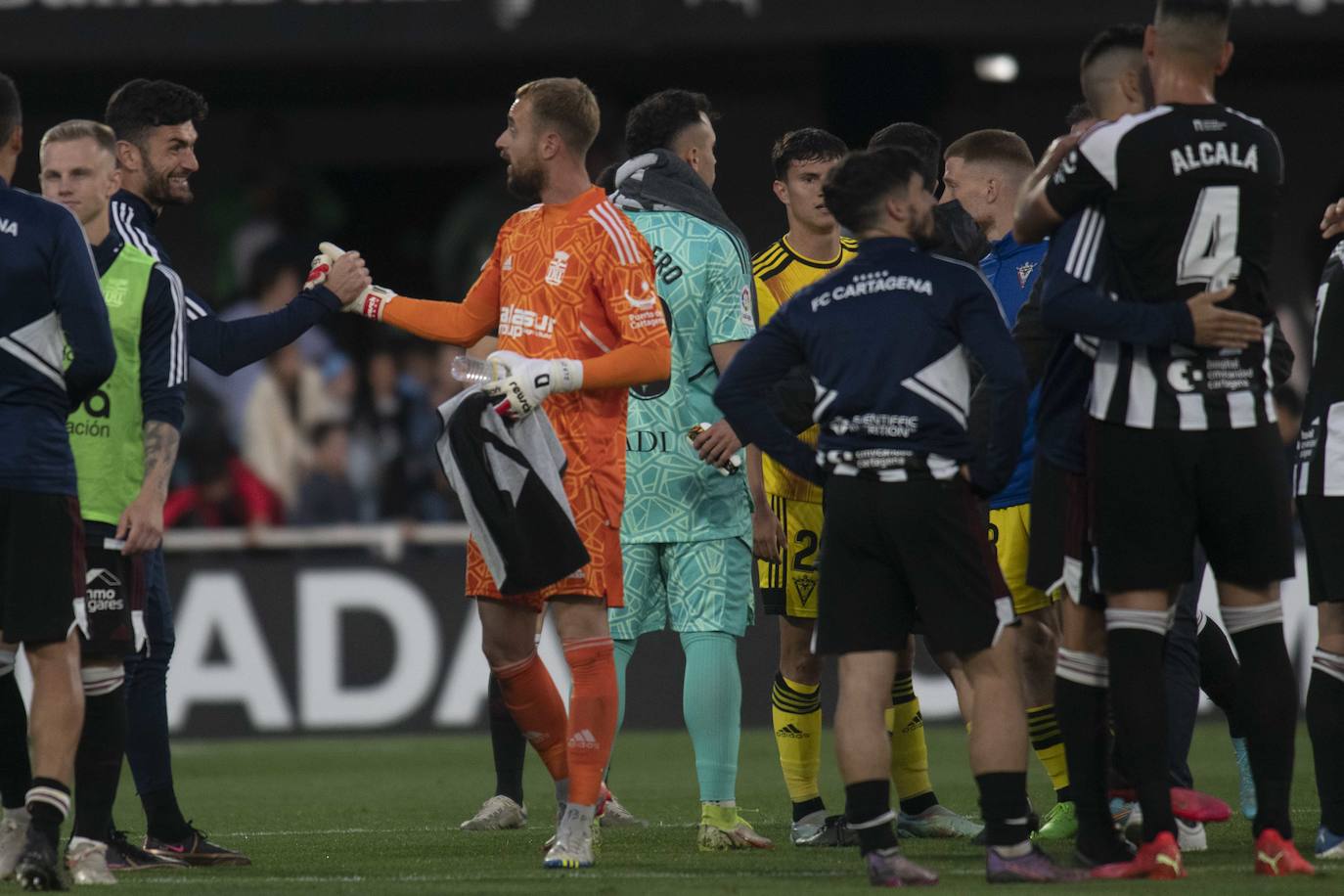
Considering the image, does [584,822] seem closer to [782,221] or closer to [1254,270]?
[1254,270]

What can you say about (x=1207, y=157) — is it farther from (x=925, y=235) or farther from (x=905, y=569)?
(x=905, y=569)

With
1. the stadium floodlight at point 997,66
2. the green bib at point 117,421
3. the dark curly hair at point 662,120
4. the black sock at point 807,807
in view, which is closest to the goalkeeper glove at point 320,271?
the green bib at point 117,421

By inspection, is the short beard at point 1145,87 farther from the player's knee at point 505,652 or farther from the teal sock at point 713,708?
the player's knee at point 505,652

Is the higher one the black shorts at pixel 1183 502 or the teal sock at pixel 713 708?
the black shorts at pixel 1183 502

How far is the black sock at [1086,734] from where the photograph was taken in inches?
221

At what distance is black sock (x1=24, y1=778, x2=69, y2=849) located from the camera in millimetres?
5645

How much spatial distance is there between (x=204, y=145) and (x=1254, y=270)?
43.3 ft

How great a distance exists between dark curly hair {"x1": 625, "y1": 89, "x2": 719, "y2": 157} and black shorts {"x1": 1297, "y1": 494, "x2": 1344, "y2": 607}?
8.29 ft

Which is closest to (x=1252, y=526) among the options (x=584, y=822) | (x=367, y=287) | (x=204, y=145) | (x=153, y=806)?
(x=584, y=822)

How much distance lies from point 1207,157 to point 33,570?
10.9 feet

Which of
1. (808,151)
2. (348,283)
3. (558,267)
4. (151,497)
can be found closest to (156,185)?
(348,283)

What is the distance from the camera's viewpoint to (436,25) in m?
13.1

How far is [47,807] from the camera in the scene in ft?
18.6

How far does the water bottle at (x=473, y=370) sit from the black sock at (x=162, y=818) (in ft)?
5.35
